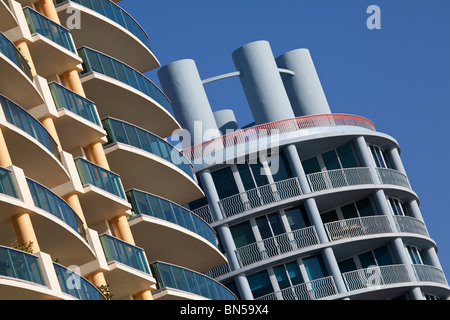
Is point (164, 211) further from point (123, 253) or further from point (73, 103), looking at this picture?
point (73, 103)

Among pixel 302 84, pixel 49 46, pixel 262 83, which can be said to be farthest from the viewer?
pixel 302 84

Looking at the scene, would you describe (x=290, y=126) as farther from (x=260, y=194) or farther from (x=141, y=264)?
(x=141, y=264)

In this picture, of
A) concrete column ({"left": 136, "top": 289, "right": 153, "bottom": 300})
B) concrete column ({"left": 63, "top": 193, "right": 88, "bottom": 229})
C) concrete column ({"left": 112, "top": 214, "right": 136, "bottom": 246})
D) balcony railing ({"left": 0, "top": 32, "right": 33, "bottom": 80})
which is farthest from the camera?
concrete column ({"left": 112, "top": 214, "right": 136, "bottom": 246})

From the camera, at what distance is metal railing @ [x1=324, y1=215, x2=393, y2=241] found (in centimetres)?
5166

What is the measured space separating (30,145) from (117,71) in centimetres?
1058

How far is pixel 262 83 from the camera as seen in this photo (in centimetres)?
5481

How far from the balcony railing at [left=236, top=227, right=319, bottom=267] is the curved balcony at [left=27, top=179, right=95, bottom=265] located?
19851mm

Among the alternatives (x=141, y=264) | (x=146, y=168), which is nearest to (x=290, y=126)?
(x=146, y=168)

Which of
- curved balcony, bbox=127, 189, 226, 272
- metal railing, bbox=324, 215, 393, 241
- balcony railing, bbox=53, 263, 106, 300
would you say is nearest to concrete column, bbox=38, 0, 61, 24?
curved balcony, bbox=127, 189, 226, 272

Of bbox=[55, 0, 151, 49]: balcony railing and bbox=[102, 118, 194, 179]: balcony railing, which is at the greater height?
bbox=[55, 0, 151, 49]: balcony railing

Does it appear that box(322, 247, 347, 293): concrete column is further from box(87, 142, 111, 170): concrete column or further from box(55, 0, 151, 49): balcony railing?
box(87, 142, 111, 170): concrete column

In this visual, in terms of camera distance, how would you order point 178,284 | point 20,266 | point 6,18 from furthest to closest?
point 178,284 < point 6,18 < point 20,266

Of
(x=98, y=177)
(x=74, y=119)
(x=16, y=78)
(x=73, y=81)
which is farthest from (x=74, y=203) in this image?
(x=73, y=81)
